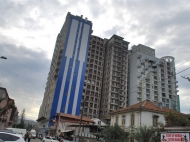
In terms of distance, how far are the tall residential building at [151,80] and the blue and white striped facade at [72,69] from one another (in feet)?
89.9

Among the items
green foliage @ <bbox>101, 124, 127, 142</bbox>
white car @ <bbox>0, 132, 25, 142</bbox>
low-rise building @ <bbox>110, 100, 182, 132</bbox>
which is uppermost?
low-rise building @ <bbox>110, 100, 182, 132</bbox>

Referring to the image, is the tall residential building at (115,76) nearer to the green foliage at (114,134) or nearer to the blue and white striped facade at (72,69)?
the blue and white striped facade at (72,69)

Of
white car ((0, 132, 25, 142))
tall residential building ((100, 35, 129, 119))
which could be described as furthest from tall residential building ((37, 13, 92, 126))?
white car ((0, 132, 25, 142))

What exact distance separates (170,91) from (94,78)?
38293 millimetres

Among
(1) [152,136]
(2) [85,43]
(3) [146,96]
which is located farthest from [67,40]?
(1) [152,136]

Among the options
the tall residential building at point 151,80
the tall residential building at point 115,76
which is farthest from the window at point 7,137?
the tall residential building at point 151,80

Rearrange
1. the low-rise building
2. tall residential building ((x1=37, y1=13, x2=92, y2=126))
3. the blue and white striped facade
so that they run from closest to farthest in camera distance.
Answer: the low-rise building < tall residential building ((x1=37, y1=13, x2=92, y2=126)) < the blue and white striped facade

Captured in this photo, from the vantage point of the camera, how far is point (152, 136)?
2214 cm

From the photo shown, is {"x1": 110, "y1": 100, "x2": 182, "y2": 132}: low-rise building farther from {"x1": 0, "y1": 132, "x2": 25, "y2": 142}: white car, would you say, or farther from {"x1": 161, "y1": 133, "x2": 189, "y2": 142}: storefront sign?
{"x1": 0, "y1": 132, "x2": 25, "y2": 142}: white car

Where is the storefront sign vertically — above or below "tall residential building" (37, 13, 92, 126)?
below

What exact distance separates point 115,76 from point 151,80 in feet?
58.4

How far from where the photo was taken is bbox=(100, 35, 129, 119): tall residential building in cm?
8369

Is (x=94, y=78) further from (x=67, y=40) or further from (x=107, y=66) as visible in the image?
(x=67, y=40)

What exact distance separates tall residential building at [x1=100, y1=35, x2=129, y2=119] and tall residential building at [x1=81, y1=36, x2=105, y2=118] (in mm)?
3066
